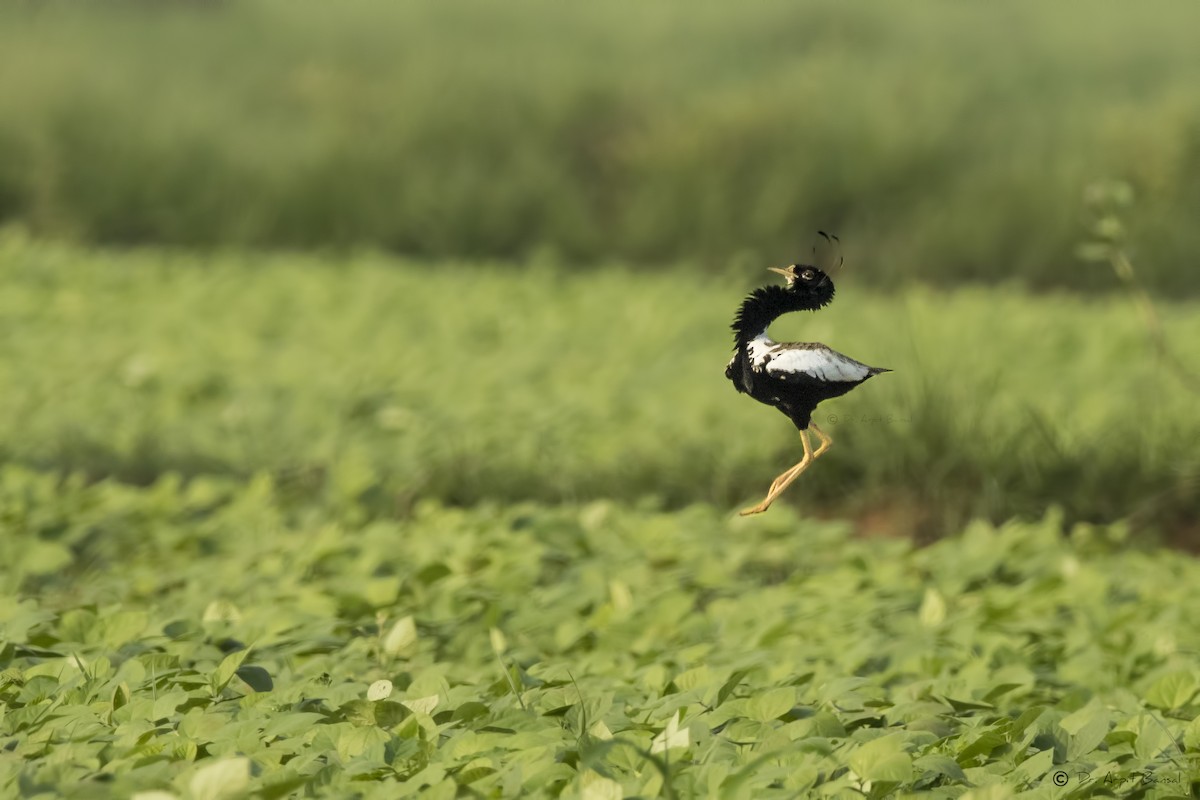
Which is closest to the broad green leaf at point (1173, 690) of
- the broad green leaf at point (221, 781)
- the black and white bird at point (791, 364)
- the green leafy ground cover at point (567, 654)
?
the green leafy ground cover at point (567, 654)

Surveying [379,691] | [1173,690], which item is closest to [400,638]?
[379,691]

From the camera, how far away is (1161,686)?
3.37 metres

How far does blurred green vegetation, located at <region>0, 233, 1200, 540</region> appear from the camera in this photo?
6.04 meters

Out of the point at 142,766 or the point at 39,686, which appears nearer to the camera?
the point at 142,766

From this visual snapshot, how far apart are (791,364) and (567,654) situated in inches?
112

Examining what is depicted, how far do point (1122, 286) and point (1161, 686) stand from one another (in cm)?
843

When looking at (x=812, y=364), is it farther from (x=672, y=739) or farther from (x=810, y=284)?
(x=672, y=739)

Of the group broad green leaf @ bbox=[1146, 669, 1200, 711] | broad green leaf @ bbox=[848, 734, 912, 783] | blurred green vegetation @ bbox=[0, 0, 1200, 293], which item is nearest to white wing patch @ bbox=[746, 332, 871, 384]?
broad green leaf @ bbox=[848, 734, 912, 783]

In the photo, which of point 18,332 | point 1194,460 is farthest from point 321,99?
point 1194,460

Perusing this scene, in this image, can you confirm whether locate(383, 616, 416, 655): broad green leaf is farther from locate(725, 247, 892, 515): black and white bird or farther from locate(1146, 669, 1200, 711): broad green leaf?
locate(725, 247, 892, 515): black and white bird

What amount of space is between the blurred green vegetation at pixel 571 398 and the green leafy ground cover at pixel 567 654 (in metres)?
0.30

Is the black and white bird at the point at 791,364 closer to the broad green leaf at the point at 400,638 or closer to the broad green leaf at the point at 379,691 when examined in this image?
the broad green leaf at the point at 379,691

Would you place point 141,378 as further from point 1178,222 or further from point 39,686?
point 1178,222

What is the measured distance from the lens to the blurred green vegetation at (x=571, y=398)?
238 inches
